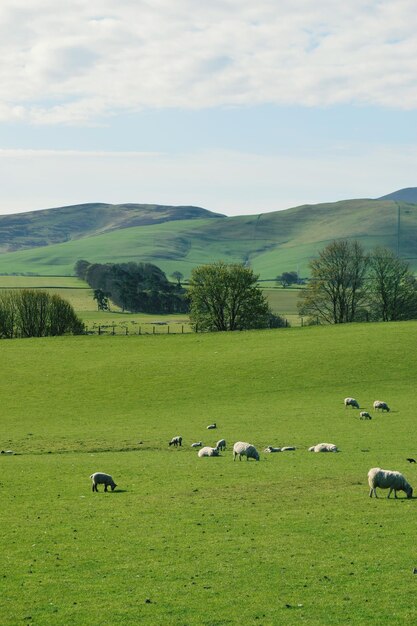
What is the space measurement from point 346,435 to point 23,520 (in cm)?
2253

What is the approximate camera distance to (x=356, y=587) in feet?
62.2

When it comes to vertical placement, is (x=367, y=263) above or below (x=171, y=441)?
above

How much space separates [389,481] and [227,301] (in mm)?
75051

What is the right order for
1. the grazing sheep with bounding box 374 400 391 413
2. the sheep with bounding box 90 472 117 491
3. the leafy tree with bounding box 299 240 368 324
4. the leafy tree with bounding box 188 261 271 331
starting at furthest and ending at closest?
the leafy tree with bounding box 299 240 368 324 → the leafy tree with bounding box 188 261 271 331 → the grazing sheep with bounding box 374 400 391 413 → the sheep with bounding box 90 472 117 491

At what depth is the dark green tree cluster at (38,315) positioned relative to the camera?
104m

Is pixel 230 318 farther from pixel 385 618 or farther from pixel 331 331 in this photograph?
pixel 385 618

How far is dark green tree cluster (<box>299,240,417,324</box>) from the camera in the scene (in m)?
106

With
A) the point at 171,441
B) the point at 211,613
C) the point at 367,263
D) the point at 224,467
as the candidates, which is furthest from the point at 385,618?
the point at 367,263

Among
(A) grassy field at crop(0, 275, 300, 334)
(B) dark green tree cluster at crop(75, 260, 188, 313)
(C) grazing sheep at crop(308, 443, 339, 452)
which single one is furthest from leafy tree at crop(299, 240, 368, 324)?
(C) grazing sheep at crop(308, 443, 339, 452)

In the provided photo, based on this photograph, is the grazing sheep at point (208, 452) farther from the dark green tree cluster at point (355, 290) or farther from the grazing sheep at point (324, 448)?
the dark green tree cluster at point (355, 290)

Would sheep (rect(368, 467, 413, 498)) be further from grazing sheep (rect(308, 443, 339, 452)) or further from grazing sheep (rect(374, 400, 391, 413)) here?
grazing sheep (rect(374, 400, 391, 413))

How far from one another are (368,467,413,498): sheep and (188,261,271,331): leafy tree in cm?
7268

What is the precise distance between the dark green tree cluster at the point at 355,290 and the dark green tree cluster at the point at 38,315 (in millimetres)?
32154

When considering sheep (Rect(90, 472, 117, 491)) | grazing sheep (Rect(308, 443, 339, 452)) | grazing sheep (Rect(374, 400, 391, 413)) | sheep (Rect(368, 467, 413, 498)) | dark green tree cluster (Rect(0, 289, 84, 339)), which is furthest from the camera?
dark green tree cluster (Rect(0, 289, 84, 339))
